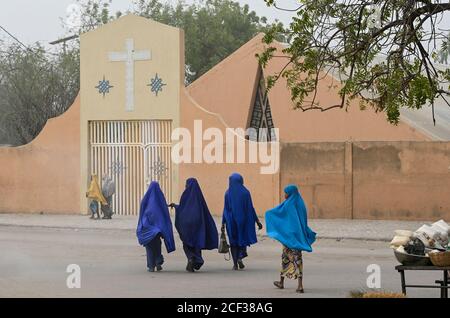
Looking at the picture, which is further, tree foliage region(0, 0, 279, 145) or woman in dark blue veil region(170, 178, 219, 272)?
tree foliage region(0, 0, 279, 145)

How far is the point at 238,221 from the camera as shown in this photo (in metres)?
16.9

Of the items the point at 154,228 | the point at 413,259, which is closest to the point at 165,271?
the point at 154,228

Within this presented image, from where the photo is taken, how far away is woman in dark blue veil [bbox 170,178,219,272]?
657 inches

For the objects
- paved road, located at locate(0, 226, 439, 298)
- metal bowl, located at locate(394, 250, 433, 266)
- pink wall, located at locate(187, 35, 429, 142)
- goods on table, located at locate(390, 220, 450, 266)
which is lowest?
paved road, located at locate(0, 226, 439, 298)

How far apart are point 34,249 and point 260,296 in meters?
8.28

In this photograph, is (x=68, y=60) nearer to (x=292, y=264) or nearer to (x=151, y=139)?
(x=151, y=139)

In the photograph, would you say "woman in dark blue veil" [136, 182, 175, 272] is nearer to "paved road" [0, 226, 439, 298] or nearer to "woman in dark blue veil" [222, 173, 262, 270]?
"paved road" [0, 226, 439, 298]

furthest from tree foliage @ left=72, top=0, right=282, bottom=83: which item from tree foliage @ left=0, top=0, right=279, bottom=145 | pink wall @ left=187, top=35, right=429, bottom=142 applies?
pink wall @ left=187, top=35, right=429, bottom=142

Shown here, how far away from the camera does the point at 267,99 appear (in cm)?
3203

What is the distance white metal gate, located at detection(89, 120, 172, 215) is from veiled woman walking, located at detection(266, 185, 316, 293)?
14335 mm

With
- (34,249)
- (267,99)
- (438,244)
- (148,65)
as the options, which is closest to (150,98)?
(148,65)

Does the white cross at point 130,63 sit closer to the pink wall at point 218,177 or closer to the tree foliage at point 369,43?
the pink wall at point 218,177

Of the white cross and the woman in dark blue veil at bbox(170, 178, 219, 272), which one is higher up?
the white cross
